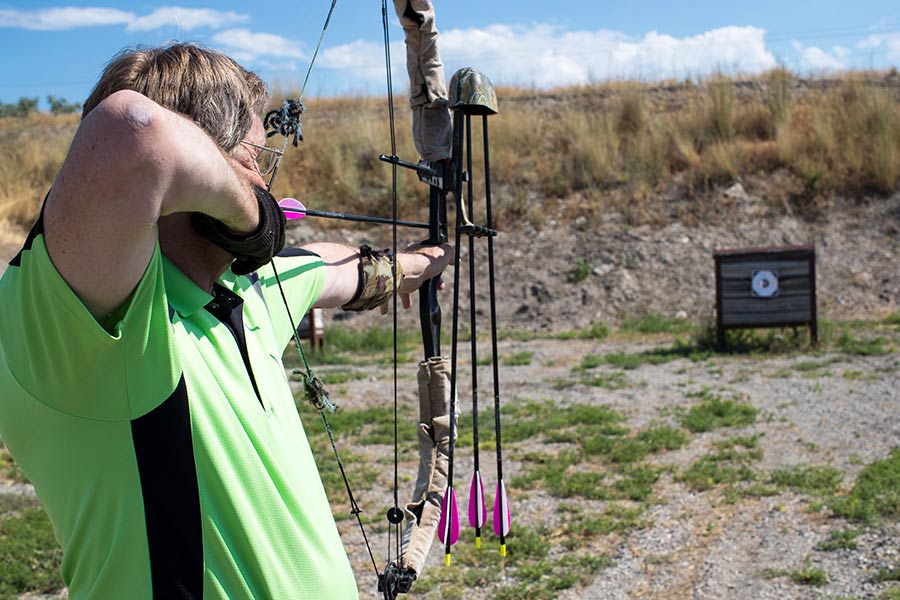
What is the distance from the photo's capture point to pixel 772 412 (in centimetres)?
624

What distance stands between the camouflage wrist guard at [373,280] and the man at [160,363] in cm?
69

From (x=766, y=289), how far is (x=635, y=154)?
5838mm

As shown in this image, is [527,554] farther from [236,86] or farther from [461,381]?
[461,381]

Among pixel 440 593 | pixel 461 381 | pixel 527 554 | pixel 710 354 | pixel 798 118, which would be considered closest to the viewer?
pixel 440 593

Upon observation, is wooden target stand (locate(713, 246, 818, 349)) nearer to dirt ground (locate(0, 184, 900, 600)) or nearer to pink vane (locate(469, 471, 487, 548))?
dirt ground (locate(0, 184, 900, 600))

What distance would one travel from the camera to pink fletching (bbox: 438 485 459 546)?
6.98ft

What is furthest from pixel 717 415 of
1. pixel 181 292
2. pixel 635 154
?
pixel 635 154

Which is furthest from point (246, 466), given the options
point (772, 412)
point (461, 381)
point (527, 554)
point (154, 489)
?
point (461, 381)

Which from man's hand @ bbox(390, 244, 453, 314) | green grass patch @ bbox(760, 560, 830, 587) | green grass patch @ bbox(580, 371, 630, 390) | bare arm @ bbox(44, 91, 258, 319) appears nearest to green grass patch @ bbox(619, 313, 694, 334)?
green grass patch @ bbox(580, 371, 630, 390)

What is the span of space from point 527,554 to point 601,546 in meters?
0.36

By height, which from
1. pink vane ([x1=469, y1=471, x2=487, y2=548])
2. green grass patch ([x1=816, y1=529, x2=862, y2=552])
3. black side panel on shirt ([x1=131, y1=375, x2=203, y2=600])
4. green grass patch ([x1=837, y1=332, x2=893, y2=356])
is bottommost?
green grass patch ([x1=816, y1=529, x2=862, y2=552])

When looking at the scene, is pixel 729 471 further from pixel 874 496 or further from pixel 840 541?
pixel 840 541

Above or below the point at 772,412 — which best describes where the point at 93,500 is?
above

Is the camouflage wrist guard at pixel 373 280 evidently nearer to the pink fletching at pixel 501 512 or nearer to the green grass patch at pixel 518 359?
the pink fletching at pixel 501 512
